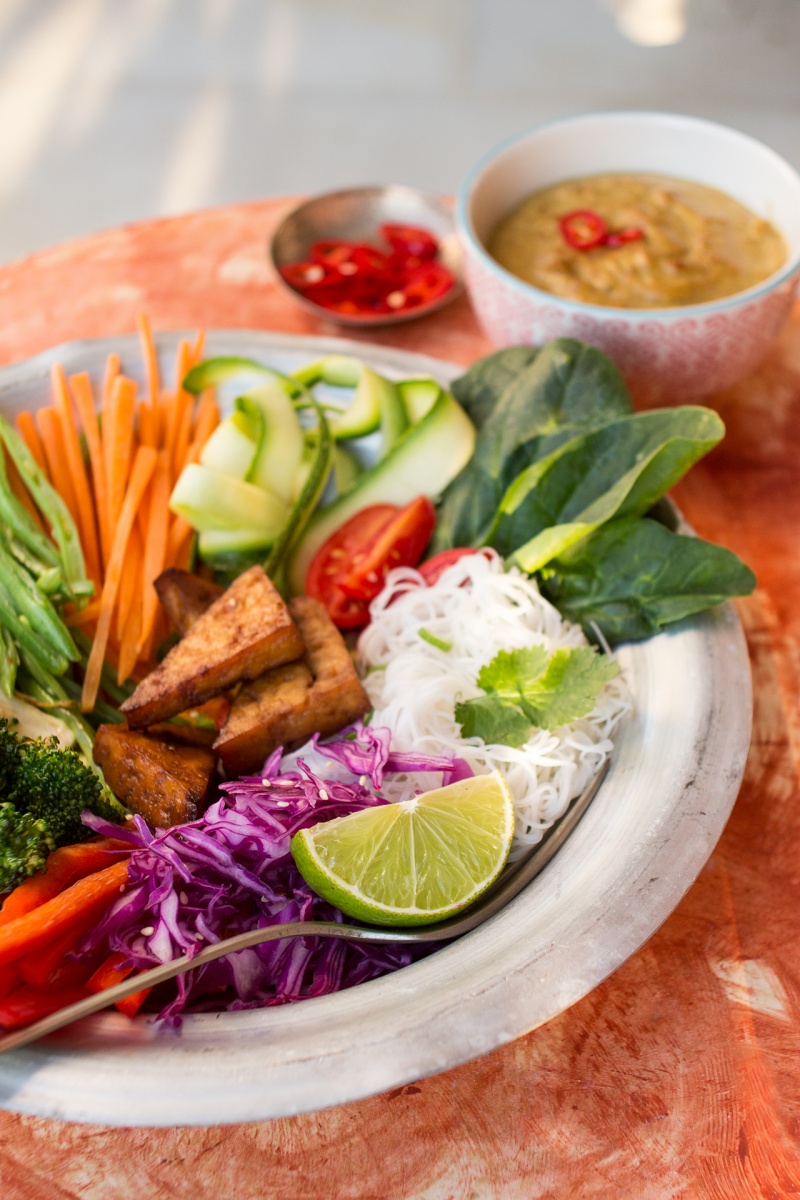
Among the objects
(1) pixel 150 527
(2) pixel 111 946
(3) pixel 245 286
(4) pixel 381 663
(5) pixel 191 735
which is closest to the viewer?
(2) pixel 111 946

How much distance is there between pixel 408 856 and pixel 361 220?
2.82 metres

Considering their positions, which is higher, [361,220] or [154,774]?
[361,220]

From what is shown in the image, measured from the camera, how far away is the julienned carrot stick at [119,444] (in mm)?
2830

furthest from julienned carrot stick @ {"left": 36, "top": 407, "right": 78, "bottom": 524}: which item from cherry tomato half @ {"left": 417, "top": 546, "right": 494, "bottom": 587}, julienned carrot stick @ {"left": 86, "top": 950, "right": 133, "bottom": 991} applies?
julienned carrot stick @ {"left": 86, "top": 950, "right": 133, "bottom": 991}

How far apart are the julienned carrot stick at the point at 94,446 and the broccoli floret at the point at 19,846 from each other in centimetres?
110

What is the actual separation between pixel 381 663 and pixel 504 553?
1.46ft

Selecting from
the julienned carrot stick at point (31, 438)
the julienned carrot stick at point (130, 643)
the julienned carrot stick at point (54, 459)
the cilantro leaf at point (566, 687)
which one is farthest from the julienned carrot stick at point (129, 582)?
the cilantro leaf at point (566, 687)

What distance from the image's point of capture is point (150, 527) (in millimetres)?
2826

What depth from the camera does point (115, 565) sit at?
2691mm

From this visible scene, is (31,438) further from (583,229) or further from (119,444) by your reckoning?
(583,229)

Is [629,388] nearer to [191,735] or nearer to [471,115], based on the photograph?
[191,735]

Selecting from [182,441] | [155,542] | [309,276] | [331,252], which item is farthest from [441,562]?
[331,252]

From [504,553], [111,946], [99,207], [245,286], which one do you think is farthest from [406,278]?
[99,207]

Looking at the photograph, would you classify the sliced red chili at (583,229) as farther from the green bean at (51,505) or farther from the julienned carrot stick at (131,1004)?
the julienned carrot stick at (131,1004)
